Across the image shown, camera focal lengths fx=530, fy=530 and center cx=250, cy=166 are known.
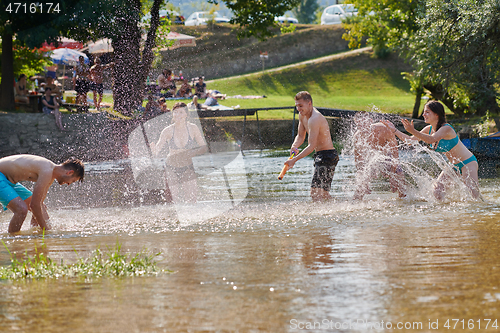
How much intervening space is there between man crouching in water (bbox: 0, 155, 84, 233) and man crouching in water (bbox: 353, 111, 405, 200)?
4452 millimetres

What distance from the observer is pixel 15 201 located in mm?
6449

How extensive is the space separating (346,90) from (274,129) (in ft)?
49.8

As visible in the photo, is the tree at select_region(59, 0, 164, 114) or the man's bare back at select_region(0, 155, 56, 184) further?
the tree at select_region(59, 0, 164, 114)

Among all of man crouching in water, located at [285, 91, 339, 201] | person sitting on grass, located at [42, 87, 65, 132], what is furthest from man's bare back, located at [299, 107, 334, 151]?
person sitting on grass, located at [42, 87, 65, 132]

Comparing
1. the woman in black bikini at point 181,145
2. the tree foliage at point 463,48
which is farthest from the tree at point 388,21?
the woman in black bikini at point 181,145

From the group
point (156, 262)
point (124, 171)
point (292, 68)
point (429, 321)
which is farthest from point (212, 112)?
point (292, 68)

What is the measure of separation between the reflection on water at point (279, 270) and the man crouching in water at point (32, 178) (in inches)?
10.2

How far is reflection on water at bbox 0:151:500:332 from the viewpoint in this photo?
326 centimetres

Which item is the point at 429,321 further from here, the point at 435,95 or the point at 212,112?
the point at 435,95

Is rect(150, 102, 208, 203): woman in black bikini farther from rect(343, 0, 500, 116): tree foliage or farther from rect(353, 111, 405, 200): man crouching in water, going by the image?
rect(343, 0, 500, 116): tree foliage

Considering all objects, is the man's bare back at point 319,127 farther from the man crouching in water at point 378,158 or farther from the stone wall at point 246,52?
the stone wall at point 246,52

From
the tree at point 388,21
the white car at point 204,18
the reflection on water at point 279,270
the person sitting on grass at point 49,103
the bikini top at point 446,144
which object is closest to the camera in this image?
the reflection on water at point 279,270

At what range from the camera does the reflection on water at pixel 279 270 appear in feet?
10.7

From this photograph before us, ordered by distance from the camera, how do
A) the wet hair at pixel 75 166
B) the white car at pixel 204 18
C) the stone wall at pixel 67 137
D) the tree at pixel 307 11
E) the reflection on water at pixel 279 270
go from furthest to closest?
the tree at pixel 307 11
the white car at pixel 204 18
the stone wall at pixel 67 137
the wet hair at pixel 75 166
the reflection on water at pixel 279 270
